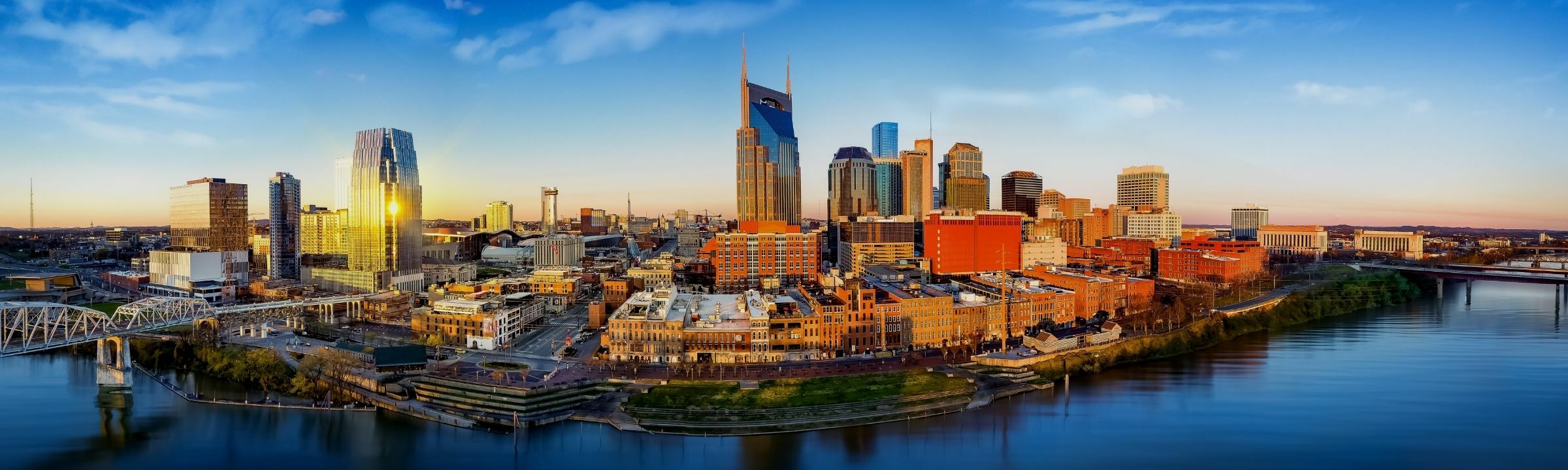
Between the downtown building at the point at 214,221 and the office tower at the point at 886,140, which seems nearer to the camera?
the downtown building at the point at 214,221

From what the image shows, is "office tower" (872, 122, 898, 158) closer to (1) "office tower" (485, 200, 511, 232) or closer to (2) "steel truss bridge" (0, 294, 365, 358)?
(1) "office tower" (485, 200, 511, 232)

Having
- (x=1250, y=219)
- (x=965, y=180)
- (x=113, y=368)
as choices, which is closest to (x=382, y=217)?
(x=113, y=368)

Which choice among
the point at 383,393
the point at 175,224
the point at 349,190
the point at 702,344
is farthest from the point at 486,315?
the point at 175,224

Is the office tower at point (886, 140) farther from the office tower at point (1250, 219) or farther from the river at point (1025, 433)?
the river at point (1025, 433)

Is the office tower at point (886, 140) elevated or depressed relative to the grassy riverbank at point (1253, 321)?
elevated

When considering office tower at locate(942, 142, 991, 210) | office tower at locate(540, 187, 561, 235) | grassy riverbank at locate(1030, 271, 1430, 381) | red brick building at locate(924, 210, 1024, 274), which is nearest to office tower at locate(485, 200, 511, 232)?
office tower at locate(540, 187, 561, 235)

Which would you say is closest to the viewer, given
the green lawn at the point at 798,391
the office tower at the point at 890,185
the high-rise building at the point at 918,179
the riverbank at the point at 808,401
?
the riverbank at the point at 808,401

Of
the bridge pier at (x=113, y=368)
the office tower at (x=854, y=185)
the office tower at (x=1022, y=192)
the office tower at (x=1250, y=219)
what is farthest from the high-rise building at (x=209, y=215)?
the office tower at (x=1250, y=219)
